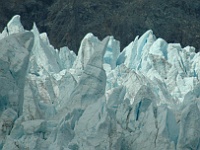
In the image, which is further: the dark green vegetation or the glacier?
the dark green vegetation

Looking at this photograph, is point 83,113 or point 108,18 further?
point 108,18

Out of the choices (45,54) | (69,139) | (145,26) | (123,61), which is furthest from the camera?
(145,26)

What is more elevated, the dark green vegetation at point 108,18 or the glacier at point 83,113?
the dark green vegetation at point 108,18

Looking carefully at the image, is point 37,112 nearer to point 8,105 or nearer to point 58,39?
point 8,105

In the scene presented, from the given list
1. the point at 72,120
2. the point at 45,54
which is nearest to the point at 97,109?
the point at 72,120

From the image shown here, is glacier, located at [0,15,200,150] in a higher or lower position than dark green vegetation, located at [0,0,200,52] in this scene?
lower

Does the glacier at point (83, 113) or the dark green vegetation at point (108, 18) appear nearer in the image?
the glacier at point (83, 113)

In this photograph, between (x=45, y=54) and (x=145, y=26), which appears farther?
(x=145, y=26)

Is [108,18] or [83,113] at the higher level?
[108,18]
